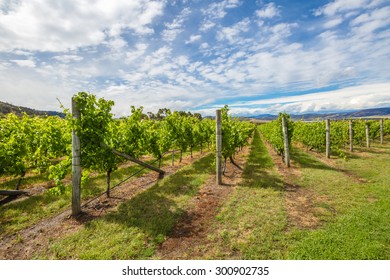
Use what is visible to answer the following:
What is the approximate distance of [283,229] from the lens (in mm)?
6172

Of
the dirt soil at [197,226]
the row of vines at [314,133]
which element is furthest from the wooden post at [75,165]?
the row of vines at [314,133]

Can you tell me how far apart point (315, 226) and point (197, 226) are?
3.45 m

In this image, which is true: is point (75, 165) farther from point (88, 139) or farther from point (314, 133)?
point (314, 133)

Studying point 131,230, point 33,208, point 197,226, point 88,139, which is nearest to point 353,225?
point 197,226

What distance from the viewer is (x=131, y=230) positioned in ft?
20.7

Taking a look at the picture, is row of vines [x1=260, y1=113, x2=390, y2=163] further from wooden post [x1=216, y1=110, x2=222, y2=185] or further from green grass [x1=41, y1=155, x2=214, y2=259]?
green grass [x1=41, y1=155, x2=214, y2=259]

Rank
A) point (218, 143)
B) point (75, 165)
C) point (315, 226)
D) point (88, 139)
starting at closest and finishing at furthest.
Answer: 1. point (315, 226)
2. point (75, 165)
3. point (88, 139)
4. point (218, 143)

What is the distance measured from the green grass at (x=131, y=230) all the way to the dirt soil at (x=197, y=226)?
10.6 inches

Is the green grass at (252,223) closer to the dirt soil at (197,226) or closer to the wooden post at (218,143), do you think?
the dirt soil at (197,226)

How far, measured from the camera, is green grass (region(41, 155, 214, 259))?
5.27 m

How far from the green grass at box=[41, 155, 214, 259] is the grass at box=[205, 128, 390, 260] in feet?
5.30

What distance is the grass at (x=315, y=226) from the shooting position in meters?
5.10
